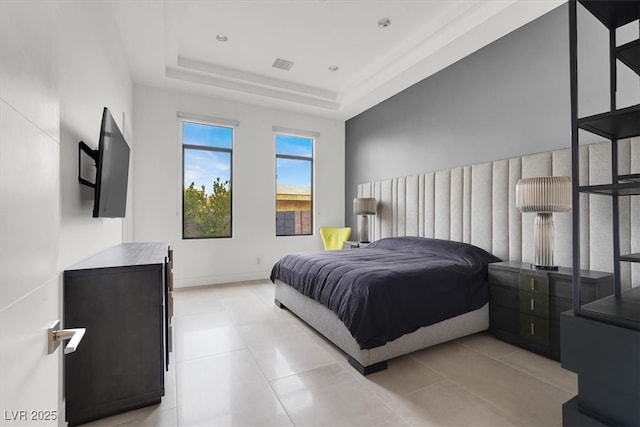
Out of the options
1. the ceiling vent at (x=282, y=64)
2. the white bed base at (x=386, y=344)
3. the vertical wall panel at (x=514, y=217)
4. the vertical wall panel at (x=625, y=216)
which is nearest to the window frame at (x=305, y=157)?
the ceiling vent at (x=282, y=64)

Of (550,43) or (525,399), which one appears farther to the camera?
(550,43)

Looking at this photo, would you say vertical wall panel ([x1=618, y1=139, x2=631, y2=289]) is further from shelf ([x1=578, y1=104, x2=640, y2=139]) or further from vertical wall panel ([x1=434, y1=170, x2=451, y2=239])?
vertical wall panel ([x1=434, y1=170, x2=451, y2=239])

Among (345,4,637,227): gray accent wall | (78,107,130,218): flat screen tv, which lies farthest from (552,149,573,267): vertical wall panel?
(78,107,130,218): flat screen tv

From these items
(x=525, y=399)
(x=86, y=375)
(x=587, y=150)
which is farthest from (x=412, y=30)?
(x=86, y=375)

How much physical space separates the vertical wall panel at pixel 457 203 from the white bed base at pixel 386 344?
1046 mm

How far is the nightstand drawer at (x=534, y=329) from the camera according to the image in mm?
2453

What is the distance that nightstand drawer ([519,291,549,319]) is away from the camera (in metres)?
2.46

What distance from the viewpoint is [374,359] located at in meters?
2.25

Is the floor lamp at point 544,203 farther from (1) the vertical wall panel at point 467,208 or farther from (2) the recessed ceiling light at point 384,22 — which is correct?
(2) the recessed ceiling light at point 384,22

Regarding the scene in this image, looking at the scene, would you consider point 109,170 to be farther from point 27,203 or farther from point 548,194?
point 548,194

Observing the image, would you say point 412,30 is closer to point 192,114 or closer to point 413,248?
point 413,248

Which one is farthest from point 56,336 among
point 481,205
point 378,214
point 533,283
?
point 378,214

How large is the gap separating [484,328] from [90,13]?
13.9 feet

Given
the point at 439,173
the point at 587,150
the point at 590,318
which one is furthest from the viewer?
the point at 439,173
